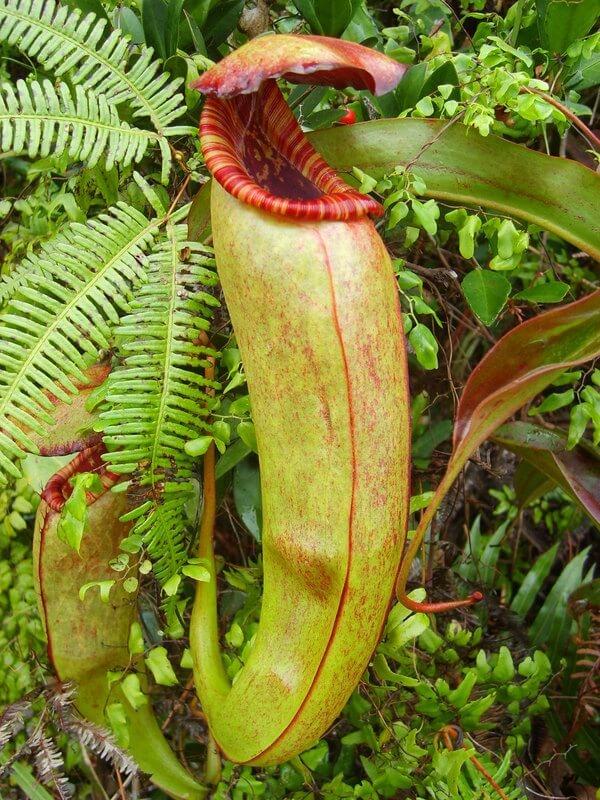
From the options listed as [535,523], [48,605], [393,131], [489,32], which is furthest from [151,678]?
[489,32]

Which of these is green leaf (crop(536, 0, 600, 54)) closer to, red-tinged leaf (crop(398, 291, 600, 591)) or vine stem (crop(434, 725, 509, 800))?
red-tinged leaf (crop(398, 291, 600, 591))

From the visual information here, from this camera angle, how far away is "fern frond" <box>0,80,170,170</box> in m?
1.01

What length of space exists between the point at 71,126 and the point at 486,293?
68 cm

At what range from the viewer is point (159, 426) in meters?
1.00

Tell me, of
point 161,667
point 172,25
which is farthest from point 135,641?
point 172,25

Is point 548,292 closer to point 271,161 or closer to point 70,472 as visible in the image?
point 271,161

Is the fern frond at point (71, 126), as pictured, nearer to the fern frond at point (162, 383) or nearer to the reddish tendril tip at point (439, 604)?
the fern frond at point (162, 383)

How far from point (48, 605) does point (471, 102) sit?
108 centimetres

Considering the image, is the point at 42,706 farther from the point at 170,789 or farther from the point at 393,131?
the point at 393,131

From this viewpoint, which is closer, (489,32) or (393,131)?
(393,131)

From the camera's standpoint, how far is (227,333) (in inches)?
47.6

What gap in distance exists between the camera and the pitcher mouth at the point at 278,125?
2.70 feet

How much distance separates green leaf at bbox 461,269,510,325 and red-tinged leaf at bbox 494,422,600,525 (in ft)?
0.91

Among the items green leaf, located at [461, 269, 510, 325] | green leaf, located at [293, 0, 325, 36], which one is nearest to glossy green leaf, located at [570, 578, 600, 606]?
green leaf, located at [461, 269, 510, 325]
